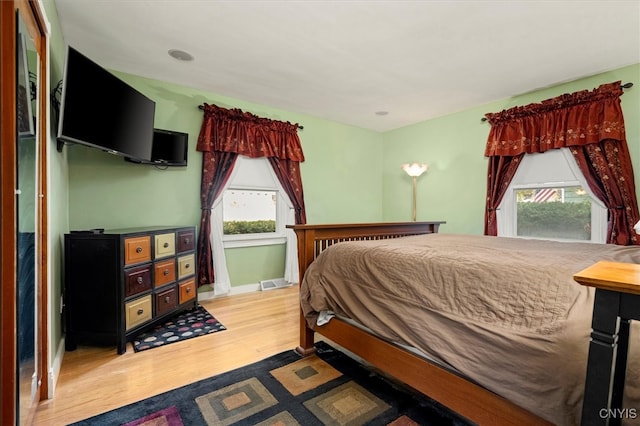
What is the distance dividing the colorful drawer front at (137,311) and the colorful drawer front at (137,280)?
8cm

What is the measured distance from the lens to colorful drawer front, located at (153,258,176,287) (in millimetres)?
2607

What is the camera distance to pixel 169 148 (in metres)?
3.23

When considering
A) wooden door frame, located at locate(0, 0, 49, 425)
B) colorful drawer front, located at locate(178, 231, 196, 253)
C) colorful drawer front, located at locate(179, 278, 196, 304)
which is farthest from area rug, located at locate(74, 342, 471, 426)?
colorful drawer front, located at locate(178, 231, 196, 253)

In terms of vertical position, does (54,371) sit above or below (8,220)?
below

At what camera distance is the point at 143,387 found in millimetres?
1812

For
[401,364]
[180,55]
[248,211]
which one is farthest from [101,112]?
[401,364]

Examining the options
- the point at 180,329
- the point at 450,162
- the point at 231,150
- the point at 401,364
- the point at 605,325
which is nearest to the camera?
the point at 605,325

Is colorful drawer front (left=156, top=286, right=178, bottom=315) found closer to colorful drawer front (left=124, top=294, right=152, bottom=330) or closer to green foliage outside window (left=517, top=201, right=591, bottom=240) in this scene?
colorful drawer front (left=124, top=294, right=152, bottom=330)

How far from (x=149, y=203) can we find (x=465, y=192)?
390cm

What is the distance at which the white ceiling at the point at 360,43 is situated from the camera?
208cm

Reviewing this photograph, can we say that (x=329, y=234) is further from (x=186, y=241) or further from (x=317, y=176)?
(x=317, y=176)

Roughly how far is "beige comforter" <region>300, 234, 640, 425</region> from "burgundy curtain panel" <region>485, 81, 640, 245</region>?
1.42m

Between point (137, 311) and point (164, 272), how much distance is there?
15.5 inches

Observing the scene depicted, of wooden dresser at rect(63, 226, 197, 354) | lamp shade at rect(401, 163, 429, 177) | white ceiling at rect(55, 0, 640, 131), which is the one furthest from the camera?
lamp shade at rect(401, 163, 429, 177)
